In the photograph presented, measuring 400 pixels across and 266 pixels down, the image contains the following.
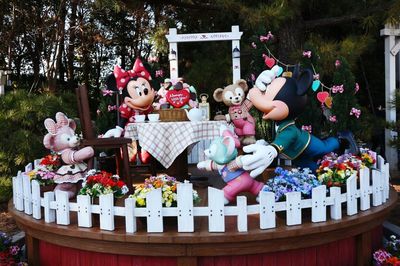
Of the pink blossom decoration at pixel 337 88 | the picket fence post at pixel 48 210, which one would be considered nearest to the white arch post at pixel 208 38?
the pink blossom decoration at pixel 337 88

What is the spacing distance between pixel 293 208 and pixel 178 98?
268 cm

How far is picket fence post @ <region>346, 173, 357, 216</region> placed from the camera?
139 inches

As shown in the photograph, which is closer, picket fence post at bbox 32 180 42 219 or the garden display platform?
the garden display platform

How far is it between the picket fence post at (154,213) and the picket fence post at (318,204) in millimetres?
1108

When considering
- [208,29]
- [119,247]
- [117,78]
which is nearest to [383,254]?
[119,247]

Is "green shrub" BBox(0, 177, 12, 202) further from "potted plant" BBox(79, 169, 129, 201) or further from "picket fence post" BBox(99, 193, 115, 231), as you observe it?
"picket fence post" BBox(99, 193, 115, 231)

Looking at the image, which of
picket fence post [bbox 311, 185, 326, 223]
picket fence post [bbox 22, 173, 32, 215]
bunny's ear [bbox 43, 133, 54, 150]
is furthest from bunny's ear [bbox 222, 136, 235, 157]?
bunny's ear [bbox 43, 133, 54, 150]

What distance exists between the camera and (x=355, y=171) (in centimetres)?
387

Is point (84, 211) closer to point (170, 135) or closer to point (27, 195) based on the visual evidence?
point (27, 195)

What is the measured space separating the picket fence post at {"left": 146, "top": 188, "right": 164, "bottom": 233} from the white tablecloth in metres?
1.64

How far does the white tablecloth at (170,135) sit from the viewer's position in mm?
4746

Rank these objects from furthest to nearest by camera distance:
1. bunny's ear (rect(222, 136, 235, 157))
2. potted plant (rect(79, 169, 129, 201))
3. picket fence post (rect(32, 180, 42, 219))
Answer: bunny's ear (rect(222, 136, 235, 157)) < picket fence post (rect(32, 180, 42, 219)) < potted plant (rect(79, 169, 129, 201))

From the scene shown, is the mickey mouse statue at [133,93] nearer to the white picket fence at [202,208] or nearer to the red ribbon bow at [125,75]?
the red ribbon bow at [125,75]

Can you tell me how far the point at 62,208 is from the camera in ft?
11.2
